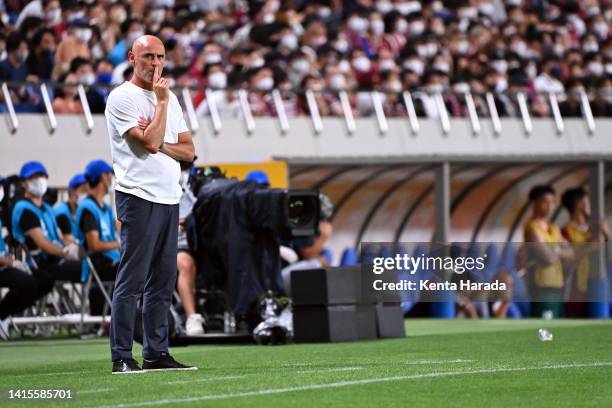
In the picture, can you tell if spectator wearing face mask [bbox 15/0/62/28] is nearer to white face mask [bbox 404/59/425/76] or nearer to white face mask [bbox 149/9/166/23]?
white face mask [bbox 149/9/166/23]

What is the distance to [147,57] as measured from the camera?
9.35 m

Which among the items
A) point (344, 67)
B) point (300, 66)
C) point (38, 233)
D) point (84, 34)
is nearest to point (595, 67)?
point (344, 67)

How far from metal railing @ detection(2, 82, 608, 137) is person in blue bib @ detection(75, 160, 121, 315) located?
4.04 m

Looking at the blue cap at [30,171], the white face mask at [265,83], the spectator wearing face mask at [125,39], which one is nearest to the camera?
the blue cap at [30,171]

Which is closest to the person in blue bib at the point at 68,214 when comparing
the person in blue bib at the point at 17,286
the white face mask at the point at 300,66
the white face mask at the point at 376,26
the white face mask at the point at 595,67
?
the person in blue bib at the point at 17,286

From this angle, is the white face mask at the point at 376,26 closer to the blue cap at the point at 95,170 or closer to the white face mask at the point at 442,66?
the white face mask at the point at 442,66

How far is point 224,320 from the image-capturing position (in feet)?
49.1

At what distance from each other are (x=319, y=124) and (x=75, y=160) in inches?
165

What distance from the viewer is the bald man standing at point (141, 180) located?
9352mm

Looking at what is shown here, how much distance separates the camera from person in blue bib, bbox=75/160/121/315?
625 inches

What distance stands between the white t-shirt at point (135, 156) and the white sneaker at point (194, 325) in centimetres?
491

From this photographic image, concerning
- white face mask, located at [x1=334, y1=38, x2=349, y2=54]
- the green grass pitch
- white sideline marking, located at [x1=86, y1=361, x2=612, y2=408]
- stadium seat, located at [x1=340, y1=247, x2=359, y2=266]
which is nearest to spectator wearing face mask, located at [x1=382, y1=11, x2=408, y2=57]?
white face mask, located at [x1=334, y1=38, x2=349, y2=54]

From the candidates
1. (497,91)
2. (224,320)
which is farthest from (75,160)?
(497,91)

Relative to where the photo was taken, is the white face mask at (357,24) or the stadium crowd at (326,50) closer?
the stadium crowd at (326,50)
